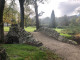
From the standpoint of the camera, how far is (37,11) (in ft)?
56.7

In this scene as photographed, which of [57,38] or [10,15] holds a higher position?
[10,15]

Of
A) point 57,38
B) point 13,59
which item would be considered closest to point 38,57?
point 13,59

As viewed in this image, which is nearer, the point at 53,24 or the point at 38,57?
the point at 38,57

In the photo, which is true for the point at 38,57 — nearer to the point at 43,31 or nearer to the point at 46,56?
the point at 46,56

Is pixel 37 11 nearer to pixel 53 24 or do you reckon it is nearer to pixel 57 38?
pixel 57 38

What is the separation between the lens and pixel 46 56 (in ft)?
21.7

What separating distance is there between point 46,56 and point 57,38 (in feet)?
20.8

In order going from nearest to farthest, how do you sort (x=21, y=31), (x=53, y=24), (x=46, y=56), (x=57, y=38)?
(x=46, y=56) → (x=21, y=31) → (x=57, y=38) → (x=53, y=24)

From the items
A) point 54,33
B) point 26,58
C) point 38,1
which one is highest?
point 38,1

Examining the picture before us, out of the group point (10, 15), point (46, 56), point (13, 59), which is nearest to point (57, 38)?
point (46, 56)

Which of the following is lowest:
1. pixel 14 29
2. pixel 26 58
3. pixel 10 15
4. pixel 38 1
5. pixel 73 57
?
pixel 73 57

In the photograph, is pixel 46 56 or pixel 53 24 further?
pixel 53 24

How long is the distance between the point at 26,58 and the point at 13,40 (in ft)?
17.2

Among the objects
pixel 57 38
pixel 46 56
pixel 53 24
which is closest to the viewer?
pixel 46 56
